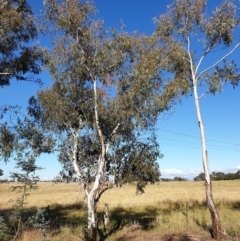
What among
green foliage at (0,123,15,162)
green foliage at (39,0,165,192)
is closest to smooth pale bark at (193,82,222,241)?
green foliage at (39,0,165,192)


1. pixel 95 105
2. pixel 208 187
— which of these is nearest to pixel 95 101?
pixel 95 105

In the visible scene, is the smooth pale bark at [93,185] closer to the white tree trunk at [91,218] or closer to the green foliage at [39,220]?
the white tree trunk at [91,218]

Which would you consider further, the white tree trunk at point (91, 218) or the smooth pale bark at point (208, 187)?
the white tree trunk at point (91, 218)

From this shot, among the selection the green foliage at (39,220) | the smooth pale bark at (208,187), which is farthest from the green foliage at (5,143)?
the smooth pale bark at (208,187)

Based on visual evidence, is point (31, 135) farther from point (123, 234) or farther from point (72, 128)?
point (123, 234)

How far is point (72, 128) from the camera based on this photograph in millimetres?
17688

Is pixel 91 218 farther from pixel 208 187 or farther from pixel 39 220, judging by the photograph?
pixel 208 187

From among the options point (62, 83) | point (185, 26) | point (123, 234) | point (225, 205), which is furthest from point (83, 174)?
point (225, 205)

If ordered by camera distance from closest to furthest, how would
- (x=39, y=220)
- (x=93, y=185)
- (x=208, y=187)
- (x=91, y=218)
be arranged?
1. (x=39, y=220)
2. (x=91, y=218)
3. (x=208, y=187)
4. (x=93, y=185)

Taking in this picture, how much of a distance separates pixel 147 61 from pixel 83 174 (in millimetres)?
6621

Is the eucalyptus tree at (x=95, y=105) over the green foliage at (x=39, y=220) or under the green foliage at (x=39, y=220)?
over

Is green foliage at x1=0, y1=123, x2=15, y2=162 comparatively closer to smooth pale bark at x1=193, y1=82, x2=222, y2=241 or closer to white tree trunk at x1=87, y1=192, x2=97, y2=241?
white tree trunk at x1=87, y1=192, x2=97, y2=241

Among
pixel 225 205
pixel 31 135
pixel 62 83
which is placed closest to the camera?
pixel 31 135

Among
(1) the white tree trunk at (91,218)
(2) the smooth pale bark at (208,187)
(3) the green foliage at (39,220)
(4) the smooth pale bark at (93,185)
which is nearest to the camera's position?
(3) the green foliage at (39,220)
